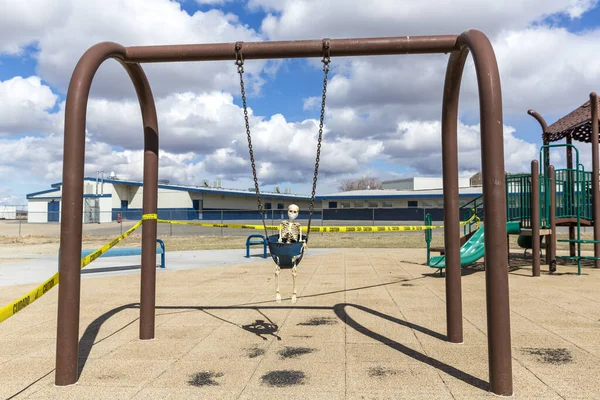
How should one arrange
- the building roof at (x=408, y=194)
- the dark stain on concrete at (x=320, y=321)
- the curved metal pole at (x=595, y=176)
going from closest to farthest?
the dark stain on concrete at (x=320, y=321)
the curved metal pole at (x=595, y=176)
the building roof at (x=408, y=194)

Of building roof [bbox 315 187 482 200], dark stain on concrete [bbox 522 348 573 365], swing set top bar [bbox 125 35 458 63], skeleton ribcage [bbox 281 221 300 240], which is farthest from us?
building roof [bbox 315 187 482 200]

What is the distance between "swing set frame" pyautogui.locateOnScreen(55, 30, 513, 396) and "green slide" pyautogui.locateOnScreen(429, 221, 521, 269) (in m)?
5.33

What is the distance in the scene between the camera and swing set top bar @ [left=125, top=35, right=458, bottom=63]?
439cm

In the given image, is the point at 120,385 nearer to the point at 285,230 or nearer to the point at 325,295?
the point at 285,230

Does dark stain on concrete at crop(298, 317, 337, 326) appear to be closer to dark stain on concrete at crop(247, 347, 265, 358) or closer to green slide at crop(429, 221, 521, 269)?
dark stain on concrete at crop(247, 347, 265, 358)

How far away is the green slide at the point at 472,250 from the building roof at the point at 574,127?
4189mm

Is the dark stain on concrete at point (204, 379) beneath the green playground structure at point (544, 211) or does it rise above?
beneath

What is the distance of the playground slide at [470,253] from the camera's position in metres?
9.93

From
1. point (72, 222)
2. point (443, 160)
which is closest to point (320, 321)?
point (443, 160)

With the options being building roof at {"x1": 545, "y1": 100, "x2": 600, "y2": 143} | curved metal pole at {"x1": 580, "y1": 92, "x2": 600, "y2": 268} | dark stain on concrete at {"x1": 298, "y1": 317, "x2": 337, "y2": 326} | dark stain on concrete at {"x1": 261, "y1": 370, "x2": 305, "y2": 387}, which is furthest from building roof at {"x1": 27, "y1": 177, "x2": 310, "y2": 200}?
dark stain on concrete at {"x1": 261, "y1": 370, "x2": 305, "y2": 387}

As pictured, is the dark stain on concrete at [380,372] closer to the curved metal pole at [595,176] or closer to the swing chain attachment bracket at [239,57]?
the swing chain attachment bracket at [239,57]

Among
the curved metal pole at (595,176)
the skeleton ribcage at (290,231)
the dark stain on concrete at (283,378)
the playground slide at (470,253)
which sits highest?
the curved metal pole at (595,176)

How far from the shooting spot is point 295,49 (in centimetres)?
450

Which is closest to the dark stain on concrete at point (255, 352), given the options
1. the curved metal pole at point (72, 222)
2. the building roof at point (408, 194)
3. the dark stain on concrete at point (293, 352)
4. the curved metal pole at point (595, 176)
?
the dark stain on concrete at point (293, 352)
